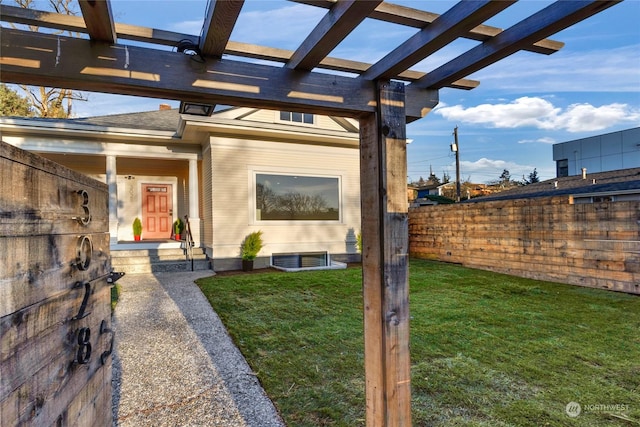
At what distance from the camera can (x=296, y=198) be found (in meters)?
9.72

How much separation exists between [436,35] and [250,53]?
2.62 ft

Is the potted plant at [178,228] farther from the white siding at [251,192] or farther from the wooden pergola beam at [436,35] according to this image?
the wooden pergola beam at [436,35]

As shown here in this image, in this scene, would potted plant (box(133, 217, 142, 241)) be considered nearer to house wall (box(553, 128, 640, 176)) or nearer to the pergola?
the pergola

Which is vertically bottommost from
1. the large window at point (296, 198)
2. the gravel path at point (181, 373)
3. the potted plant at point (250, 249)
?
the gravel path at point (181, 373)

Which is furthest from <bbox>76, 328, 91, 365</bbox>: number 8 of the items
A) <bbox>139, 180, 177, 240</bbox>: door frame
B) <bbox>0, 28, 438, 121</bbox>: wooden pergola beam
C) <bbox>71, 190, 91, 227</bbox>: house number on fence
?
<bbox>139, 180, 177, 240</bbox>: door frame

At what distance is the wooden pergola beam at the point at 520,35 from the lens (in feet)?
4.01

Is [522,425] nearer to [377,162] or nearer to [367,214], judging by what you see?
[367,214]

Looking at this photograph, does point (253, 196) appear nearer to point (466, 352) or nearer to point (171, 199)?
point (171, 199)

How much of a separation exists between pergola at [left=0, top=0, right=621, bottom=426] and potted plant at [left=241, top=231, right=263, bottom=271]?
700 cm

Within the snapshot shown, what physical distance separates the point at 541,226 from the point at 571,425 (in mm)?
5555

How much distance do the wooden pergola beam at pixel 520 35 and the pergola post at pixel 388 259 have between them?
0.88 feet

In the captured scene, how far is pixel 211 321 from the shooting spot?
470 cm

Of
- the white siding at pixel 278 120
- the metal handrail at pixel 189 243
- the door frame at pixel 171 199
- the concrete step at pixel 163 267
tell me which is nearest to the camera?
the concrete step at pixel 163 267

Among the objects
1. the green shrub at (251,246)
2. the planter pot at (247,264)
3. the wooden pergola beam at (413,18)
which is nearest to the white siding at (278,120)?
the green shrub at (251,246)
